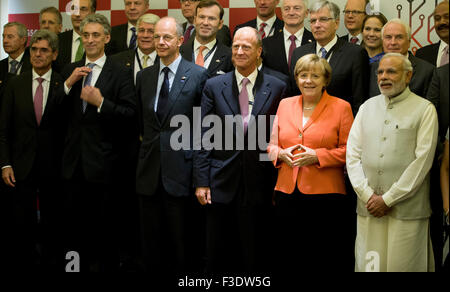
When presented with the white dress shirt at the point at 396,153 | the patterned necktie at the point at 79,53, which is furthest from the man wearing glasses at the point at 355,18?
the patterned necktie at the point at 79,53

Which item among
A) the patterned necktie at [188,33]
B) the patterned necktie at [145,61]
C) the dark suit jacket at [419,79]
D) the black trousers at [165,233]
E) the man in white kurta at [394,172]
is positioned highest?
→ the patterned necktie at [188,33]

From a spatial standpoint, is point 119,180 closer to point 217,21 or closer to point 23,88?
point 23,88

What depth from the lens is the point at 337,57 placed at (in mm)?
3936

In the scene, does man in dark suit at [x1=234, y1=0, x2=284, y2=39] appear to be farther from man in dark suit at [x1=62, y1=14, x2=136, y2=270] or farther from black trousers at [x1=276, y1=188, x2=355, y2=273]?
black trousers at [x1=276, y1=188, x2=355, y2=273]

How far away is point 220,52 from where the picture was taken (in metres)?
4.33

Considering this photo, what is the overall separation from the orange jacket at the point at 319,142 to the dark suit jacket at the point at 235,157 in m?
0.14

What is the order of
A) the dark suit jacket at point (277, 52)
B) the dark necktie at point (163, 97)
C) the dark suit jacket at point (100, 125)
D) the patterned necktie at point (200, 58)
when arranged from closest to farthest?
the dark necktie at point (163, 97) → the dark suit jacket at point (100, 125) → the dark suit jacket at point (277, 52) → the patterned necktie at point (200, 58)

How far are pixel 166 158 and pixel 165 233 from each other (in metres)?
0.52

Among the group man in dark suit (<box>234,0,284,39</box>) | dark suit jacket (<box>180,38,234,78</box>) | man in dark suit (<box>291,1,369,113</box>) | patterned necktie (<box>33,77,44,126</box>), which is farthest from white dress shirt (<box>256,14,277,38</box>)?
patterned necktie (<box>33,77,44,126</box>)

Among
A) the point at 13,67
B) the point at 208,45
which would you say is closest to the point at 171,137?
the point at 208,45

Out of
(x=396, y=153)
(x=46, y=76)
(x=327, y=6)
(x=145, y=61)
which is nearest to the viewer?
(x=396, y=153)

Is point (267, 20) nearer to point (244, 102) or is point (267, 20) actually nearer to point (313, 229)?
point (244, 102)

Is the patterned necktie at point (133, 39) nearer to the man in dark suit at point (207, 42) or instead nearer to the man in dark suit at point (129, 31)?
the man in dark suit at point (129, 31)

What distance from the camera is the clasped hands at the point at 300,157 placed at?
350 centimetres
